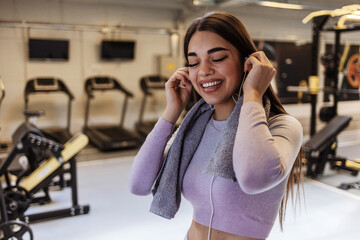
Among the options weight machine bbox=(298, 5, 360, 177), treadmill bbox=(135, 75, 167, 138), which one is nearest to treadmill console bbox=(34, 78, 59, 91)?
treadmill bbox=(135, 75, 167, 138)

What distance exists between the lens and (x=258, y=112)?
96 centimetres

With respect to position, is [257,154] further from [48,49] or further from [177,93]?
[48,49]

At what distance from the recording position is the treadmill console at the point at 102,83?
684cm

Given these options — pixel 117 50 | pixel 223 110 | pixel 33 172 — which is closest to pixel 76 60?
pixel 117 50

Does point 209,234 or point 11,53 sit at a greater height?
point 11,53

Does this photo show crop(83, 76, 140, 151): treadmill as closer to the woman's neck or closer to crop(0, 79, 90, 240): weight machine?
crop(0, 79, 90, 240): weight machine

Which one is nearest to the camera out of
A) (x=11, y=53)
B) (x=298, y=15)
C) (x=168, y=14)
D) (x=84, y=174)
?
(x=298, y=15)

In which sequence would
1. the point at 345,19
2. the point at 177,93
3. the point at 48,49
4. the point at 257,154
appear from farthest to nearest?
the point at 48,49 < the point at 177,93 < the point at 345,19 < the point at 257,154

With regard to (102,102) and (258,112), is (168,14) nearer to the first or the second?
(102,102)

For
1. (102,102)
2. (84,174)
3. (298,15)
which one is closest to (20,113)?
(102,102)

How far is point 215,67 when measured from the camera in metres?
1.10

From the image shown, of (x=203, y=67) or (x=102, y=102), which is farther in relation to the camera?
(x=102, y=102)

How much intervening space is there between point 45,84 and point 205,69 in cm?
584

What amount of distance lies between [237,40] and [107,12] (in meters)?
6.73
